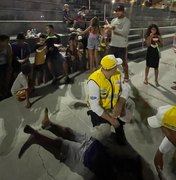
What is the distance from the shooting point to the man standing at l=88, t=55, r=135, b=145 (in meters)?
2.92

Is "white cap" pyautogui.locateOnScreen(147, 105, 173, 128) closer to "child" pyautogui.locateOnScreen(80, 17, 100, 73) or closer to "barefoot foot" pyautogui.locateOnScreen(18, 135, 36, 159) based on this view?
"barefoot foot" pyautogui.locateOnScreen(18, 135, 36, 159)

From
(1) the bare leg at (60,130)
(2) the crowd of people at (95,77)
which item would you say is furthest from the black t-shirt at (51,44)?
(1) the bare leg at (60,130)

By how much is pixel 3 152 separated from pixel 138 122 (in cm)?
235

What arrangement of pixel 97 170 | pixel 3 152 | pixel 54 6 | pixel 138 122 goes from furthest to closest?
1. pixel 54 6
2. pixel 138 122
3. pixel 3 152
4. pixel 97 170

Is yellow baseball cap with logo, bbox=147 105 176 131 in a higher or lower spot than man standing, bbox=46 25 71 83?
higher

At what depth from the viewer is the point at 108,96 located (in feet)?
10.0

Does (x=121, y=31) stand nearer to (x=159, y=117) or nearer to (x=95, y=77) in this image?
(x=95, y=77)

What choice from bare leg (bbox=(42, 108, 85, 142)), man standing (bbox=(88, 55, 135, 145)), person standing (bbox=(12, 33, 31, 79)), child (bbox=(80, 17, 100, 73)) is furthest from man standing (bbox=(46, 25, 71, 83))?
man standing (bbox=(88, 55, 135, 145))

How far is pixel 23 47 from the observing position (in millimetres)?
5262

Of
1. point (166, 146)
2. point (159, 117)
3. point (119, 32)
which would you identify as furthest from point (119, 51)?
point (159, 117)

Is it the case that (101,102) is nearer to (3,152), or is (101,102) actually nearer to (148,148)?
(148,148)

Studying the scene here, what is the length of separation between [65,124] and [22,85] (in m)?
1.46

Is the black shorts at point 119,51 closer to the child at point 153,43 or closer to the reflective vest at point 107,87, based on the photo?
the child at point 153,43

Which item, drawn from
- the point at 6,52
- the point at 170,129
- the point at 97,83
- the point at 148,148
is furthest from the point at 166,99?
the point at 6,52
